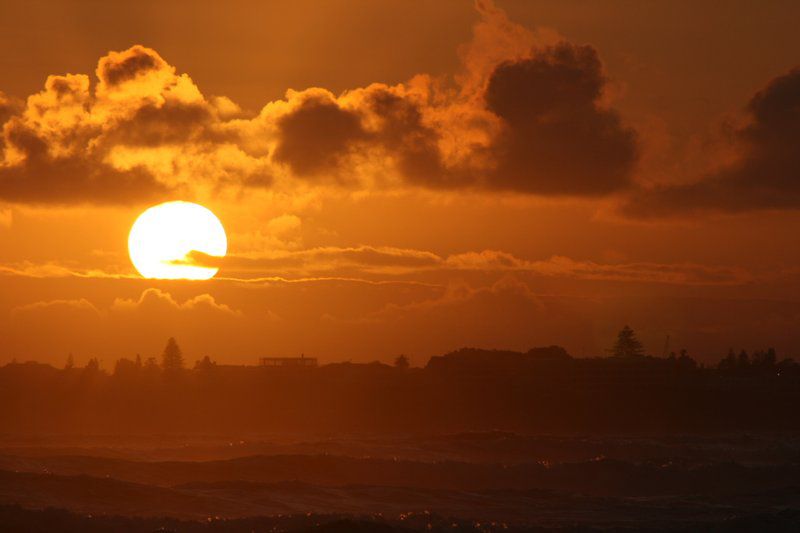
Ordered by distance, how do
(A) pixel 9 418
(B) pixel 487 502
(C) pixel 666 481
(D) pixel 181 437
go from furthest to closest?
1. (A) pixel 9 418
2. (D) pixel 181 437
3. (C) pixel 666 481
4. (B) pixel 487 502

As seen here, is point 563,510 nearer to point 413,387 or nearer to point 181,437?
Answer: point 181,437

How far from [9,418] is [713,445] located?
264 feet

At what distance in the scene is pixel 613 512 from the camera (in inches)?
2413

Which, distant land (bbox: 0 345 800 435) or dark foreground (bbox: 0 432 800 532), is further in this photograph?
distant land (bbox: 0 345 800 435)

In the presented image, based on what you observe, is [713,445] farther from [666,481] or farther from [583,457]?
[666,481]

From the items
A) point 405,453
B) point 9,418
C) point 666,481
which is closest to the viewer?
point 666,481

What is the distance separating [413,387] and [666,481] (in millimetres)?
101959

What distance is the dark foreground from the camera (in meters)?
52.2

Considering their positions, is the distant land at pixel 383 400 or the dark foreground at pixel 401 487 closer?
the dark foreground at pixel 401 487

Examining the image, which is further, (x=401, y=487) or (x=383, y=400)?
(x=383, y=400)

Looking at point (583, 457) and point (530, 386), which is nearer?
point (583, 457)

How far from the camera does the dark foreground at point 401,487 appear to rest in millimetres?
52219

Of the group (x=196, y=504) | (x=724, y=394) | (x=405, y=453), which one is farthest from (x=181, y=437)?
(x=724, y=394)

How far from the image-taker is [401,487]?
225ft
